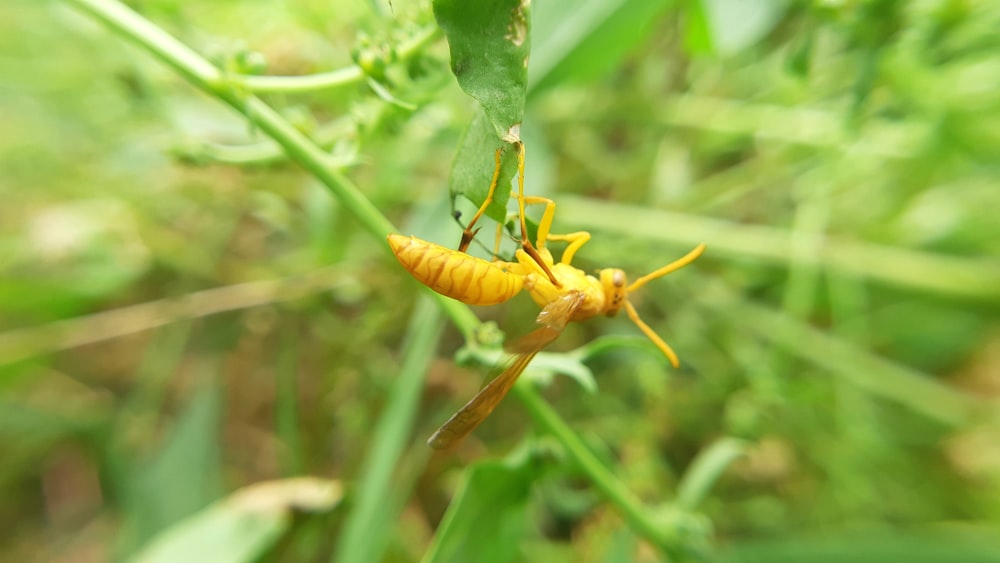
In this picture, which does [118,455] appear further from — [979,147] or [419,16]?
[979,147]

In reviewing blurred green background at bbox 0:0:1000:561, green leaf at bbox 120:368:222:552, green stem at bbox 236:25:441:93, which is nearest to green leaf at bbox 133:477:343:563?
blurred green background at bbox 0:0:1000:561

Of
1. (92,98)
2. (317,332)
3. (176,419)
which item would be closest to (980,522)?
(317,332)

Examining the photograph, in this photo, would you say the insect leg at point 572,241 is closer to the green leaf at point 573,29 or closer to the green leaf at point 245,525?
the green leaf at point 573,29

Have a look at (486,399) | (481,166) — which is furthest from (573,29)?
(486,399)

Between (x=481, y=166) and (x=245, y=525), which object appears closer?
(x=481, y=166)

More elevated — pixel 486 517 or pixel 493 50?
pixel 493 50

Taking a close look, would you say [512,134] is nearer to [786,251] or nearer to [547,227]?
[547,227]
